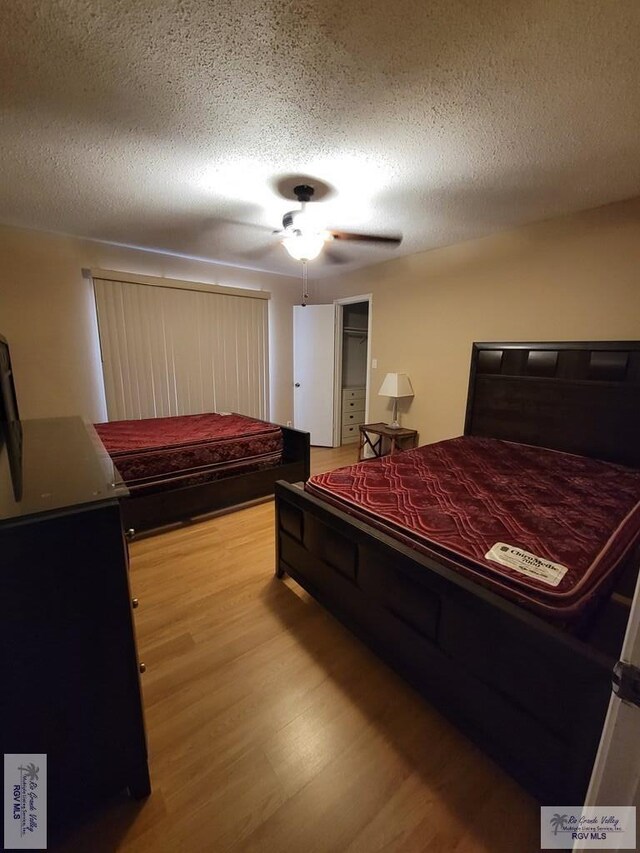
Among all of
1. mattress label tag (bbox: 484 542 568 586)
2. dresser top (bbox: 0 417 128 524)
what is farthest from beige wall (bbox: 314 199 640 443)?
dresser top (bbox: 0 417 128 524)

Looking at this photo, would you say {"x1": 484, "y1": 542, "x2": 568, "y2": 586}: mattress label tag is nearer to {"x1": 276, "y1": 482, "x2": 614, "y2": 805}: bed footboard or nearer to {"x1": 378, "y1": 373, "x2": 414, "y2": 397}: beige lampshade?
{"x1": 276, "y1": 482, "x2": 614, "y2": 805}: bed footboard

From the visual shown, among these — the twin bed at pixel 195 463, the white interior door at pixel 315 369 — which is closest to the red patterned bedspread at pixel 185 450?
the twin bed at pixel 195 463

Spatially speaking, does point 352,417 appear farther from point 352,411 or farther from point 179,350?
point 179,350

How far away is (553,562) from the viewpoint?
4.13 ft

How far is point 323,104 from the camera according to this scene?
4.85 feet

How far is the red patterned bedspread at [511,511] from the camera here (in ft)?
3.91

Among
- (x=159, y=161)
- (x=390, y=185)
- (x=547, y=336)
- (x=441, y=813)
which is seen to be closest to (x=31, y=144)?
(x=159, y=161)

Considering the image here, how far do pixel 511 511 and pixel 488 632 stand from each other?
74 centimetres

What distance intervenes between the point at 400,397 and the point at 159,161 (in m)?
3.04

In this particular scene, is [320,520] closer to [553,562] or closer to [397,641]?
[397,641]

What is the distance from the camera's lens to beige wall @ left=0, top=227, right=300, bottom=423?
3.13 metres

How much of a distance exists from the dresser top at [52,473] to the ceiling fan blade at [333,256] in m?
2.88

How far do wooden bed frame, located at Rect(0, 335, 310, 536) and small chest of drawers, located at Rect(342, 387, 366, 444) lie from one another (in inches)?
82.8

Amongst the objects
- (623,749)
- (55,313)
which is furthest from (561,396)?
(55,313)
